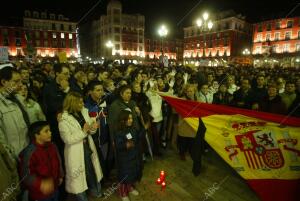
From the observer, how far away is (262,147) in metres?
3.90

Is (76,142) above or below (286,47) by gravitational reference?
below

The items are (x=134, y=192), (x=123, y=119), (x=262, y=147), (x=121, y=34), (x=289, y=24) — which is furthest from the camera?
(x=121, y=34)

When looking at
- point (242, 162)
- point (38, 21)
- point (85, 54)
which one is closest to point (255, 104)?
point (242, 162)

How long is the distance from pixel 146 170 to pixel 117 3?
63.7 meters

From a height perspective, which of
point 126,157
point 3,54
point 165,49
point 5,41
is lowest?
point 126,157

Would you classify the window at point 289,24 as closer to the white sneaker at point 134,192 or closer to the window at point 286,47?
the window at point 286,47

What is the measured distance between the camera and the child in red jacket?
Result: 3.12 m

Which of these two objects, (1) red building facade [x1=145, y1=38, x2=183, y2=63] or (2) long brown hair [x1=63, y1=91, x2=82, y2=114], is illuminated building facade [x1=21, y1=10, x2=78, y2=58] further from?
(2) long brown hair [x1=63, y1=91, x2=82, y2=114]

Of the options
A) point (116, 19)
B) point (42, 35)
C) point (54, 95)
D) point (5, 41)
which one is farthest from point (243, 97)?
point (42, 35)

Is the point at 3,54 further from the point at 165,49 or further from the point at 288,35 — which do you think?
the point at 165,49

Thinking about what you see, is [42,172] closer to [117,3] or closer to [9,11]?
[117,3]

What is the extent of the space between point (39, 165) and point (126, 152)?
1518 mm

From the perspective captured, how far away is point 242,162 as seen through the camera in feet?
13.4

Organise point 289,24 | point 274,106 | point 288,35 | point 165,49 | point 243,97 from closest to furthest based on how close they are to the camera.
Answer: point 274,106 → point 243,97 → point 289,24 → point 288,35 → point 165,49
